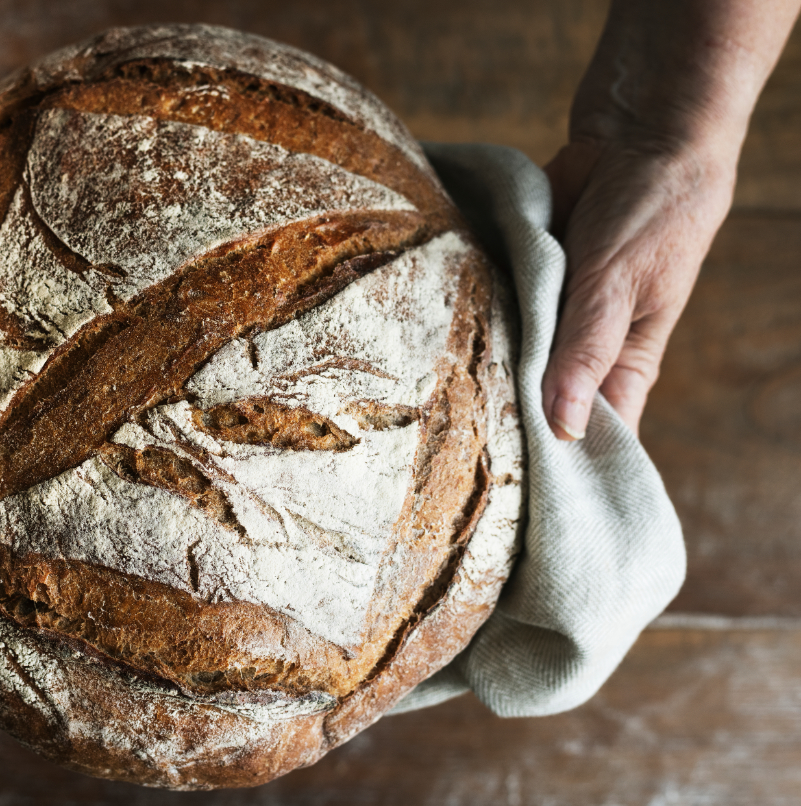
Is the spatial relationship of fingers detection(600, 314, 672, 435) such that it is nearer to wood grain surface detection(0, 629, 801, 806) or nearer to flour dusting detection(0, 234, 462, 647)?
flour dusting detection(0, 234, 462, 647)

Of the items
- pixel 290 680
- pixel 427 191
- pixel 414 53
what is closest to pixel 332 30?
pixel 414 53

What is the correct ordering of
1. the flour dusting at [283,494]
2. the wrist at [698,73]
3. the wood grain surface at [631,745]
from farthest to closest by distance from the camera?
the wood grain surface at [631,745] → the wrist at [698,73] → the flour dusting at [283,494]

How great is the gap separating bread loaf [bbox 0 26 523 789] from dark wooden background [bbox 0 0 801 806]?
2.48 feet

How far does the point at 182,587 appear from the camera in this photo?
82cm

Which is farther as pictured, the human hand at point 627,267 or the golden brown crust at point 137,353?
the human hand at point 627,267

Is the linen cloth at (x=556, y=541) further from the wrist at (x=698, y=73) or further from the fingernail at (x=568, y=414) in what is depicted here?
the wrist at (x=698, y=73)

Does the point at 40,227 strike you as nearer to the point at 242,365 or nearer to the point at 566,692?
the point at 242,365

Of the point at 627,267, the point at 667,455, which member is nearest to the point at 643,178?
the point at 627,267

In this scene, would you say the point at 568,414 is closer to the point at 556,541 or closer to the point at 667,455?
the point at 556,541

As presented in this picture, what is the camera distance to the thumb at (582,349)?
1.01 meters

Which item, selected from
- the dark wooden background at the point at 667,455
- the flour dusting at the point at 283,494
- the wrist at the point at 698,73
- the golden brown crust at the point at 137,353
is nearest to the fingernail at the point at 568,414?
the flour dusting at the point at 283,494

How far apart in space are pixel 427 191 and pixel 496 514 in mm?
462

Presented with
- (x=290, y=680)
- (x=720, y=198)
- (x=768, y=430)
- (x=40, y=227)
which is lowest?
(x=768, y=430)

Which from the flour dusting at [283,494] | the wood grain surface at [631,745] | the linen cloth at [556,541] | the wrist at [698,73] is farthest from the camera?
the wood grain surface at [631,745]
